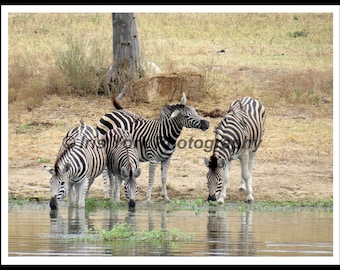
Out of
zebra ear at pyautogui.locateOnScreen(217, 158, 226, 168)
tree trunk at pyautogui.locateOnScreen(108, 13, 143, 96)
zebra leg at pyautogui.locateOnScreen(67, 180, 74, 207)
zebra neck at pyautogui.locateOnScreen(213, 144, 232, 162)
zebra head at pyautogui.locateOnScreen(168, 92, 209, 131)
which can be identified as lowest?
zebra leg at pyautogui.locateOnScreen(67, 180, 74, 207)

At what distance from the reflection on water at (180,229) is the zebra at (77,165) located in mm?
338

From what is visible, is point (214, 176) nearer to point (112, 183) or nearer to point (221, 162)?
point (221, 162)

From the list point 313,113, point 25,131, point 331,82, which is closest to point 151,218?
point 25,131

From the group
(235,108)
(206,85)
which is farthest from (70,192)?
(206,85)

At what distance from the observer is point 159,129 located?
17219mm

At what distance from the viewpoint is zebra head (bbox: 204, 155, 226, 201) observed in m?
16.3

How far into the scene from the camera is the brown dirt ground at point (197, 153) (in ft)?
57.3

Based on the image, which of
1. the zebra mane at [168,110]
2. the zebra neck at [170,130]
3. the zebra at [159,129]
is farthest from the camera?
the zebra mane at [168,110]

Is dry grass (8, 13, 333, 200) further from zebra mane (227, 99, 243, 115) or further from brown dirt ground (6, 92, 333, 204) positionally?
zebra mane (227, 99, 243, 115)

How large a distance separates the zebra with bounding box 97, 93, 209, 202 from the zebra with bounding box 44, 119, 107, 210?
0.89 metres

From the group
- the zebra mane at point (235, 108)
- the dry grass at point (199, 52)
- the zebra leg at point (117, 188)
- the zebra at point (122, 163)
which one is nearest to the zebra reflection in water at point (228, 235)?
the zebra at point (122, 163)

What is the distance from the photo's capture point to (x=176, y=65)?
25141mm

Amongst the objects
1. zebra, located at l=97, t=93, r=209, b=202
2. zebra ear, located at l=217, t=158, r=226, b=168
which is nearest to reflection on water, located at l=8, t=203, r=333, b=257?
zebra ear, located at l=217, t=158, r=226, b=168

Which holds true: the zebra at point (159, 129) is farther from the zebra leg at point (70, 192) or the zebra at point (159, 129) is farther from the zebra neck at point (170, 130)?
the zebra leg at point (70, 192)
